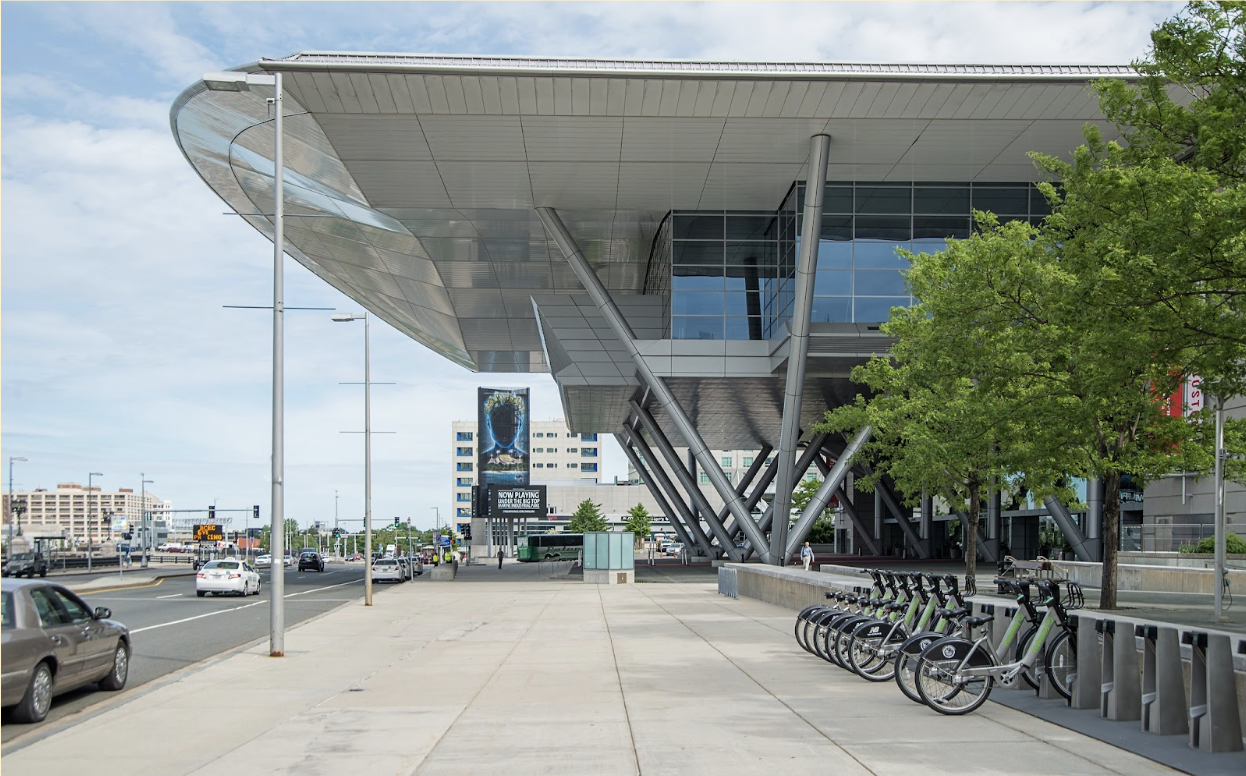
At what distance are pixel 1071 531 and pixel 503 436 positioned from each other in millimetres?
87631

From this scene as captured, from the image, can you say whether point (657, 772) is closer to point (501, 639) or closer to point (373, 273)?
point (501, 639)

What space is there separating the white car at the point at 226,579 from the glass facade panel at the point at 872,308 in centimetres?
2288

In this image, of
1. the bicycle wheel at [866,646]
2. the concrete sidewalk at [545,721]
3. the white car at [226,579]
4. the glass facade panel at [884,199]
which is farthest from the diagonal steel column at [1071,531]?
the bicycle wheel at [866,646]

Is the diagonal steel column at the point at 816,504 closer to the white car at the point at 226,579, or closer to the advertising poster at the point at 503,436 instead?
the white car at the point at 226,579

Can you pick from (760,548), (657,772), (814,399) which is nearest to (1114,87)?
(657,772)

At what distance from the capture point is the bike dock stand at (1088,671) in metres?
10.9

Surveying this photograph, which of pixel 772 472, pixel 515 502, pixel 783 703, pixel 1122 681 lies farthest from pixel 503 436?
pixel 1122 681

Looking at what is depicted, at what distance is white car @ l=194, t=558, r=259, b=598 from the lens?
123 feet

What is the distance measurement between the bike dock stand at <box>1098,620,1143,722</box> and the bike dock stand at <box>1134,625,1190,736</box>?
45 centimetres

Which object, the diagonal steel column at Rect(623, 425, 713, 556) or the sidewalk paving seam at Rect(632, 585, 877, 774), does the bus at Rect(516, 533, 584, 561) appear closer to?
the diagonal steel column at Rect(623, 425, 713, 556)

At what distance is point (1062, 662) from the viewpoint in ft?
37.2

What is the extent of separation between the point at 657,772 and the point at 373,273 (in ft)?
177

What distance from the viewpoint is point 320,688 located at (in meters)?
13.8

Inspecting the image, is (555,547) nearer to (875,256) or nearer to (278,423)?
(875,256)
